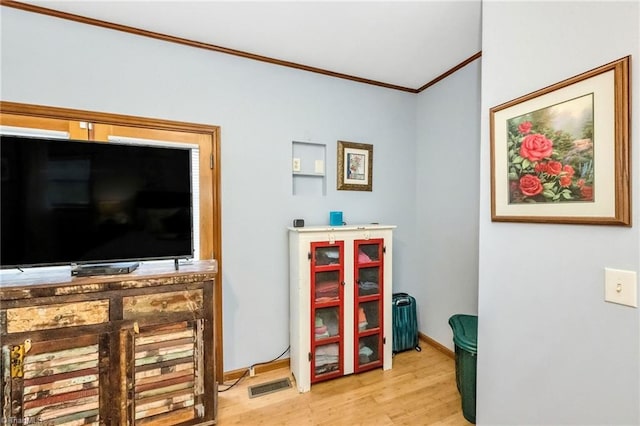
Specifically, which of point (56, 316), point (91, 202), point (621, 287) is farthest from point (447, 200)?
point (56, 316)

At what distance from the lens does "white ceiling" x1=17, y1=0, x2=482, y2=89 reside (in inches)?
68.4

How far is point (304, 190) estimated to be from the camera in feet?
8.65

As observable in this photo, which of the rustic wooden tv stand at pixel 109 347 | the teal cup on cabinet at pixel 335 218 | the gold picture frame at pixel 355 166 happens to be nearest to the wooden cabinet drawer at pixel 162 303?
the rustic wooden tv stand at pixel 109 347

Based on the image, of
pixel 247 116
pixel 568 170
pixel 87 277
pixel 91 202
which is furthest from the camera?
pixel 247 116

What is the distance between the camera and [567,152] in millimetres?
1106

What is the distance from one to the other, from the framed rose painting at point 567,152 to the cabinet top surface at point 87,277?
171 cm

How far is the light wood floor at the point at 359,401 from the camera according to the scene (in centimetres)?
181

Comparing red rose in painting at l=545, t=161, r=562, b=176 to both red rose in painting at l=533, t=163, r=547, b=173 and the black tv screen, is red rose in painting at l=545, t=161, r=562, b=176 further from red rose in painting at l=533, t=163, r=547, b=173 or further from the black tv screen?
the black tv screen

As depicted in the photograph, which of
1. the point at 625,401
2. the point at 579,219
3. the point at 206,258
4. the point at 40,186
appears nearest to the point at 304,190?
the point at 206,258

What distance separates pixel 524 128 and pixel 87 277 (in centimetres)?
234

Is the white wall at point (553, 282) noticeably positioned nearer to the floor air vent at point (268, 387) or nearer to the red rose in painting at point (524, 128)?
the red rose in painting at point (524, 128)

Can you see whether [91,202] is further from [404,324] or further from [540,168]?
[404,324]

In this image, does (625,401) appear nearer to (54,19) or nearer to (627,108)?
(627,108)

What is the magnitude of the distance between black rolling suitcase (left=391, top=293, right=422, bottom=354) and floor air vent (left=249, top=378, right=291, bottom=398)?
42.3 inches
